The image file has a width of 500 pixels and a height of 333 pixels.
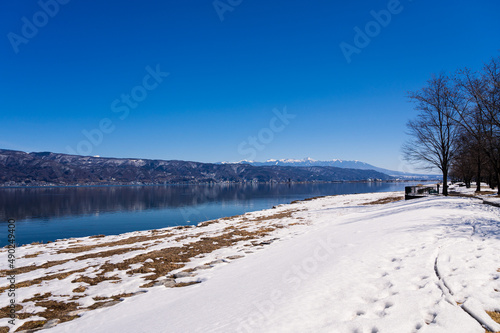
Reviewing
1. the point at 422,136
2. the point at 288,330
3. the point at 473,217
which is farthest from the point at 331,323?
the point at 422,136

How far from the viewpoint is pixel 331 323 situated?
5.07 m

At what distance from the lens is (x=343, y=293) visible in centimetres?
639

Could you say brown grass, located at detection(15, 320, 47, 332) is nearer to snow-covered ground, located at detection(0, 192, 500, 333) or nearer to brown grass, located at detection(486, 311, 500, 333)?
snow-covered ground, located at detection(0, 192, 500, 333)

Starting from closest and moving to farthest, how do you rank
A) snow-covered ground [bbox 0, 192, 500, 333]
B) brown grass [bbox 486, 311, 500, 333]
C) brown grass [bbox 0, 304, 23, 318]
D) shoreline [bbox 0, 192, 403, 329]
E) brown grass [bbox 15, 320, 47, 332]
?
brown grass [bbox 486, 311, 500, 333], snow-covered ground [bbox 0, 192, 500, 333], brown grass [bbox 15, 320, 47, 332], brown grass [bbox 0, 304, 23, 318], shoreline [bbox 0, 192, 403, 329]

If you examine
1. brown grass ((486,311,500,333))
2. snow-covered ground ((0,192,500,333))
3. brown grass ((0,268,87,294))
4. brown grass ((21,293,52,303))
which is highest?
brown grass ((486,311,500,333))

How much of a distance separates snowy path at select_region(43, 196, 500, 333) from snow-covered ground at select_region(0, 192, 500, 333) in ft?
0.09

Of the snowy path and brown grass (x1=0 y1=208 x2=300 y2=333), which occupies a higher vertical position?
the snowy path

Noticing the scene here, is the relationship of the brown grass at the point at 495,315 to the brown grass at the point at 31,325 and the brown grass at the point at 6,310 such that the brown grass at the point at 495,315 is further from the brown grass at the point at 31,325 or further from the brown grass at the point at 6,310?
the brown grass at the point at 6,310

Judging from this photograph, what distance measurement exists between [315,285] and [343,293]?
880 mm

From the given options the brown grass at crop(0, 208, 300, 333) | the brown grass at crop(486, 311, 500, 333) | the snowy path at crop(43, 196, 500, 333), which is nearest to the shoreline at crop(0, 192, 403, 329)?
the brown grass at crop(0, 208, 300, 333)

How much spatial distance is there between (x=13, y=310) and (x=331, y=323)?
904 cm

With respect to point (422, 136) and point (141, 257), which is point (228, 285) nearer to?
point (141, 257)

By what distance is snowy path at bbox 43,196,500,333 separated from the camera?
16.7 ft

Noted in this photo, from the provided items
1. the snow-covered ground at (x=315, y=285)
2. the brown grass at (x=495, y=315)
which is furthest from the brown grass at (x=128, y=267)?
the brown grass at (x=495, y=315)
